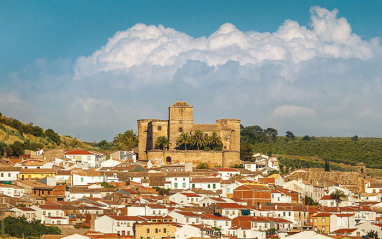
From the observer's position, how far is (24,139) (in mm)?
95750

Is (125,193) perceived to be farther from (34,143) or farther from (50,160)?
(34,143)

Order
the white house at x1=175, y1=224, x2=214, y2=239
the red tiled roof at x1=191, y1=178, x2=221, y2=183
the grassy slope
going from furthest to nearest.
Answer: the grassy slope → the red tiled roof at x1=191, y1=178, x2=221, y2=183 → the white house at x1=175, y1=224, x2=214, y2=239

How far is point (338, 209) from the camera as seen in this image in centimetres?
6700

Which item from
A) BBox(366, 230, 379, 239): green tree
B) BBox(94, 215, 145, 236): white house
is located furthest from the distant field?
BBox(94, 215, 145, 236): white house

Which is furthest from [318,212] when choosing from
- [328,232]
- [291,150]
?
[291,150]

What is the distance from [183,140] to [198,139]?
1.67 meters

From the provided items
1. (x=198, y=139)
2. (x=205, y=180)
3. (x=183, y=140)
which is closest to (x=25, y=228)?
(x=205, y=180)

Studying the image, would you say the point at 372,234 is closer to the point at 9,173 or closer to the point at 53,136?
the point at 9,173

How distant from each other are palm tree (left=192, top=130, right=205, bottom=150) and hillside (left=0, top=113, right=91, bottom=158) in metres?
19.5

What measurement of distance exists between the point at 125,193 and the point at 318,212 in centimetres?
1648

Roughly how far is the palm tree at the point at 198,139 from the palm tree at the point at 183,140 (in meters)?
0.61

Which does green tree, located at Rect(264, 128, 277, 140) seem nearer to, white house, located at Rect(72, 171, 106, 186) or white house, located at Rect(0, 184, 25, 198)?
white house, located at Rect(72, 171, 106, 186)

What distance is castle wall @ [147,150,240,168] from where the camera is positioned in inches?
3285

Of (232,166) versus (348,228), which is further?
(232,166)
